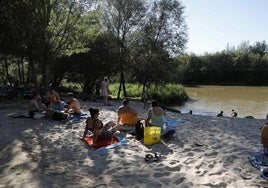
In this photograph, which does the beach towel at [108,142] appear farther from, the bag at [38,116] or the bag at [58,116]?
the bag at [38,116]

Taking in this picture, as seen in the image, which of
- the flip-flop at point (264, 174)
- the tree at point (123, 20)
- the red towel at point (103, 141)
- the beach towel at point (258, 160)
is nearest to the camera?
the flip-flop at point (264, 174)

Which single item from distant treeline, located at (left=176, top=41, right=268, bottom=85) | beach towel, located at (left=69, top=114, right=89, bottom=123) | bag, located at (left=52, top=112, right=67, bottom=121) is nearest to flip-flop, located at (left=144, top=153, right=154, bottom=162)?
beach towel, located at (left=69, top=114, right=89, bottom=123)

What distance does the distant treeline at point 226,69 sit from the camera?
78875mm

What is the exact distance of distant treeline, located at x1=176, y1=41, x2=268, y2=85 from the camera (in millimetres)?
78875

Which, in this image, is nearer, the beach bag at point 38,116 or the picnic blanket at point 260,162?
the picnic blanket at point 260,162

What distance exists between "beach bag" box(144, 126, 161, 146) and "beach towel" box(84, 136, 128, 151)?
58cm

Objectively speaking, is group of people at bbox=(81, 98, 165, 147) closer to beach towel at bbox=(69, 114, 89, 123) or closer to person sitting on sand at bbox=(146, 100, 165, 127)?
person sitting on sand at bbox=(146, 100, 165, 127)

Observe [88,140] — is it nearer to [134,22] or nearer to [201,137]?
[201,137]

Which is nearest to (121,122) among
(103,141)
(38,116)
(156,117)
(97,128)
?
(156,117)

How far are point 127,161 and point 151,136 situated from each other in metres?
1.68

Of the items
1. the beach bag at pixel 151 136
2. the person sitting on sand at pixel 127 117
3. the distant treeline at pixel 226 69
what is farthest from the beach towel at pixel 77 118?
the distant treeline at pixel 226 69

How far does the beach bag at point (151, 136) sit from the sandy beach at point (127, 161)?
0.56 feet

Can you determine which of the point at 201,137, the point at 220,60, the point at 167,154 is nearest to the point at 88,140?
the point at 167,154

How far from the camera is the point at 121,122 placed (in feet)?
37.8
